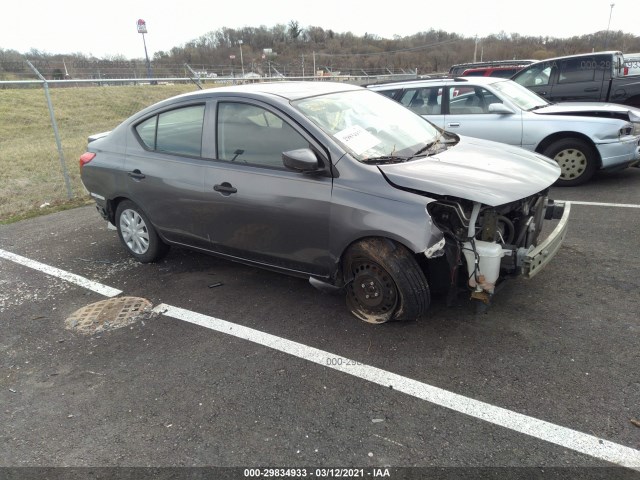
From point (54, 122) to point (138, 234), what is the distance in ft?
12.2

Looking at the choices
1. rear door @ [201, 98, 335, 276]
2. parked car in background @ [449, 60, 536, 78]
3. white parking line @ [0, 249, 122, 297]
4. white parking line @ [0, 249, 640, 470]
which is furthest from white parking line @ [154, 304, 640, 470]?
parked car in background @ [449, 60, 536, 78]

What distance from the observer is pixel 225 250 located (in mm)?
4055

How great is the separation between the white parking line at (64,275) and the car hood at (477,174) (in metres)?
2.85

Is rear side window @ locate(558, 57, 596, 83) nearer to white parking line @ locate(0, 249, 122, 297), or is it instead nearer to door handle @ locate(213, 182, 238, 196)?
door handle @ locate(213, 182, 238, 196)

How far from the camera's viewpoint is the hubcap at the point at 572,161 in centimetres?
666

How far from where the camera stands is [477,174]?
Result: 3227 mm

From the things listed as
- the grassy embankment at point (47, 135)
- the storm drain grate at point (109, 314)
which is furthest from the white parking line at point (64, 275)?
the grassy embankment at point (47, 135)

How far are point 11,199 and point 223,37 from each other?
8112cm

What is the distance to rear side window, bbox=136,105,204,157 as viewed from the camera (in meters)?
4.03

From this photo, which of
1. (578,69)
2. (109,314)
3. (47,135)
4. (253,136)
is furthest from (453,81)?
(47,135)

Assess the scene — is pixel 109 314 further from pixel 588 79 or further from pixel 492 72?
pixel 492 72

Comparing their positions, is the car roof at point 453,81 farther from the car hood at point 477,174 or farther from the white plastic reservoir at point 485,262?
the white plastic reservoir at point 485,262

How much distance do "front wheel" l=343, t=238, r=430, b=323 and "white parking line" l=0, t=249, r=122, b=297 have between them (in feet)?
7.56

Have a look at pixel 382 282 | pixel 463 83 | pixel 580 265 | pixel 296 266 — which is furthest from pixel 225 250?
pixel 463 83
